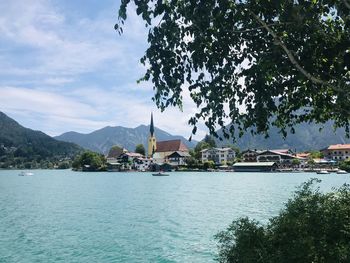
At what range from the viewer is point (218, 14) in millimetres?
8867

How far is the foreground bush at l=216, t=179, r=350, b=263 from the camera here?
13.3m

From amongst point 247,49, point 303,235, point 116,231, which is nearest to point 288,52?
point 247,49

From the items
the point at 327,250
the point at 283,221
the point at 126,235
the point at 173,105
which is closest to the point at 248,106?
the point at 173,105

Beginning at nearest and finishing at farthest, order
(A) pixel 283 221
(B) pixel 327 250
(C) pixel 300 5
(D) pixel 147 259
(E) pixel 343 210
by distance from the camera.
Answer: (C) pixel 300 5, (B) pixel 327 250, (E) pixel 343 210, (A) pixel 283 221, (D) pixel 147 259

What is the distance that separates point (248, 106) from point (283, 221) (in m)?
7.52

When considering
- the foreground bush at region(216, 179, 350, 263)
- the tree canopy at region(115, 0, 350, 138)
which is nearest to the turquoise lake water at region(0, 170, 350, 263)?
the foreground bush at region(216, 179, 350, 263)

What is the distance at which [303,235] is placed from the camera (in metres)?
14.4

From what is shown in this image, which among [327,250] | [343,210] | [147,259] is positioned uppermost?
[343,210]

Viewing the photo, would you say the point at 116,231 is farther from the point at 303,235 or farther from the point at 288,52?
the point at 288,52

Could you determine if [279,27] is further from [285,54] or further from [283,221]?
[283,221]

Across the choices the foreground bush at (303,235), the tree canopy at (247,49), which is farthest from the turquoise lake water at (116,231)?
the tree canopy at (247,49)

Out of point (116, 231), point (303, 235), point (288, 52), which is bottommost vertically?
point (116, 231)

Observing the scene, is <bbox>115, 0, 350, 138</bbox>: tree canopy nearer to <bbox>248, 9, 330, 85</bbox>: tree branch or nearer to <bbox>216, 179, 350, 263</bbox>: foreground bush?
<bbox>248, 9, 330, 85</bbox>: tree branch

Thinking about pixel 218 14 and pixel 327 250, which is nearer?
pixel 218 14
